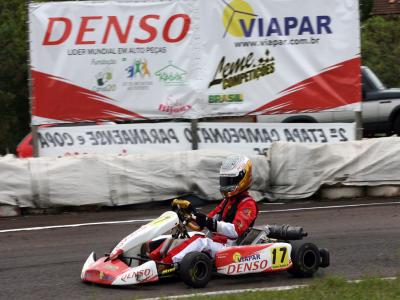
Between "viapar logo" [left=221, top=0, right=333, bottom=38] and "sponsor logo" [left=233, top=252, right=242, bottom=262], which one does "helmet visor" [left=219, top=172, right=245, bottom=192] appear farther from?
"viapar logo" [left=221, top=0, right=333, bottom=38]

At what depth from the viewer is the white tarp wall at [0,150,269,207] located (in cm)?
1060

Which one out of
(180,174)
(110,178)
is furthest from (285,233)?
(110,178)

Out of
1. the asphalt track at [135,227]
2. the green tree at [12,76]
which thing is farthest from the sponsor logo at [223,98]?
the green tree at [12,76]

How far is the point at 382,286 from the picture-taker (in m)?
6.11

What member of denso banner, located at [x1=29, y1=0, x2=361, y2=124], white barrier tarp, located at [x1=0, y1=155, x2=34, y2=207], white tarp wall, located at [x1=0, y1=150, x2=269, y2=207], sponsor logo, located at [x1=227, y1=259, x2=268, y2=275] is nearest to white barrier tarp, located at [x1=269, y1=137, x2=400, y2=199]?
white tarp wall, located at [x1=0, y1=150, x2=269, y2=207]

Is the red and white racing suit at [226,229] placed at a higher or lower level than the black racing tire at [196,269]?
higher

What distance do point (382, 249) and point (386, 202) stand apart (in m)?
3.16

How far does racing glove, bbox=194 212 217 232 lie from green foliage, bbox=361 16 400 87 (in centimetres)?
2128

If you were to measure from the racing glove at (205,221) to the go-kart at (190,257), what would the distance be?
3.4 inches

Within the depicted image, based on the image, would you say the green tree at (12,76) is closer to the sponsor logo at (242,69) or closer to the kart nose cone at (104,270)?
the sponsor logo at (242,69)

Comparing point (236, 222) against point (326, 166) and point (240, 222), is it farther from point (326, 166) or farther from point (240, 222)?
point (326, 166)

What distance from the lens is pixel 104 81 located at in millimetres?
11695

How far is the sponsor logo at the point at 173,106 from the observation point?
11773 millimetres

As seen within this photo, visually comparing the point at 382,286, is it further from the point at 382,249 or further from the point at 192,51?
the point at 192,51
